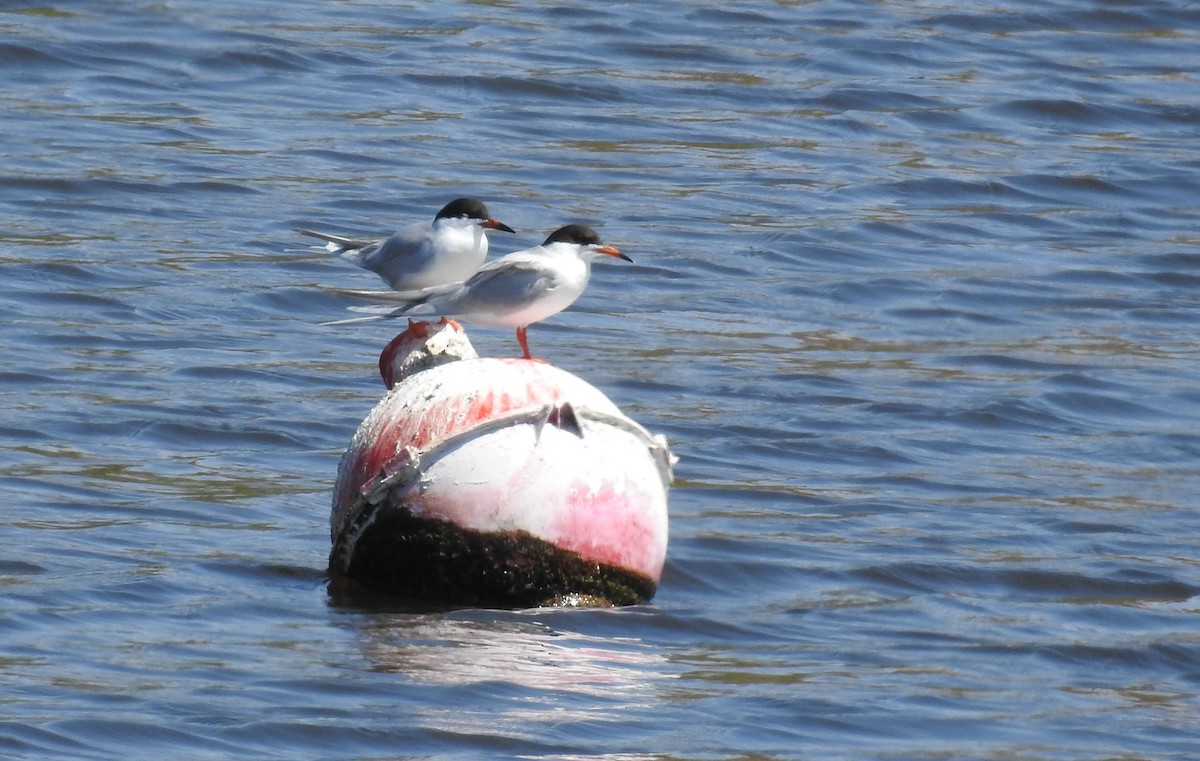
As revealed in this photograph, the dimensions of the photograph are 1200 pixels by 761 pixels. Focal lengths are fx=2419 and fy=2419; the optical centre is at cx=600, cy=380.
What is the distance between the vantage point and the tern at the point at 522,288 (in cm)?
995

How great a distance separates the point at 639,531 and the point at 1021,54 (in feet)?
53.4

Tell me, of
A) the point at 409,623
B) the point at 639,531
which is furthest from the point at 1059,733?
the point at 409,623

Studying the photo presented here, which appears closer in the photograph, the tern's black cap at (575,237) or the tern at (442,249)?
the tern's black cap at (575,237)

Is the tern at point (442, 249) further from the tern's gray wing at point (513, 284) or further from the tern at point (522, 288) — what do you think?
the tern's gray wing at point (513, 284)

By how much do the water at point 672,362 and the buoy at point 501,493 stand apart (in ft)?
0.58

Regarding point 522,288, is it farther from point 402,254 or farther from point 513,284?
point 402,254

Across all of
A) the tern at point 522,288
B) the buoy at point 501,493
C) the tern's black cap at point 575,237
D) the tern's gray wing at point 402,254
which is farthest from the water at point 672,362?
the tern's black cap at point 575,237

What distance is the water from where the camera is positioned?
839cm

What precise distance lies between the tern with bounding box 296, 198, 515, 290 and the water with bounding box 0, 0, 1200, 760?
118 cm

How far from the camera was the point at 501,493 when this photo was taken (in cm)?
905

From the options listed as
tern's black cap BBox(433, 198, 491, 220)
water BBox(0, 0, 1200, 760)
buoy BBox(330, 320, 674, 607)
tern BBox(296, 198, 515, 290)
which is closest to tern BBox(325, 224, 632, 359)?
tern BBox(296, 198, 515, 290)

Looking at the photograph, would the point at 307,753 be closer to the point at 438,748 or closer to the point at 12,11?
the point at 438,748

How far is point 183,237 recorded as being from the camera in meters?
16.7

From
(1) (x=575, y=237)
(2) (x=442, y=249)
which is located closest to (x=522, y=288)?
(1) (x=575, y=237)
